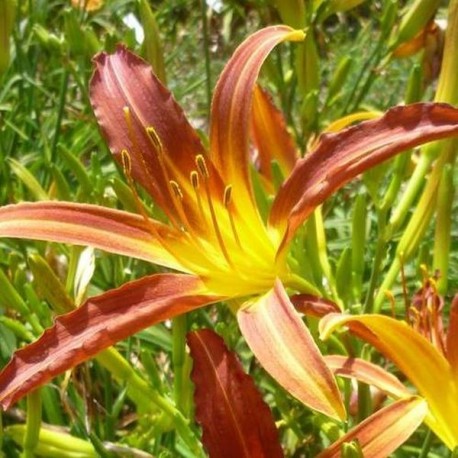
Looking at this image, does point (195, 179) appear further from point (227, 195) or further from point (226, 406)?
point (226, 406)

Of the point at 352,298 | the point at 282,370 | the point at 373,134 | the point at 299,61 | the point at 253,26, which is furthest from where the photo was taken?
the point at 253,26

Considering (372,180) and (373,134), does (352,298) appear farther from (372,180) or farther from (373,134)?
(373,134)

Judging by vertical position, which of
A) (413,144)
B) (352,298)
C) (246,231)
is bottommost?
(352,298)

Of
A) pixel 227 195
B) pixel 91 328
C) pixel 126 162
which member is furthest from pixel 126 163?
pixel 91 328

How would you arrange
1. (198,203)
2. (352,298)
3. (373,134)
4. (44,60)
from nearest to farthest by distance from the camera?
(373,134), (198,203), (352,298), (44,60)

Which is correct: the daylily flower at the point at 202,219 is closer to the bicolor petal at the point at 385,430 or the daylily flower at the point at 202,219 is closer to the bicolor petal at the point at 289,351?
the bicolor petal at the point at 289,351

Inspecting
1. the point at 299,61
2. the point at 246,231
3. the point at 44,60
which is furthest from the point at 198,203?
the point at 44,60

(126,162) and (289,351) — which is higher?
(126,162)
